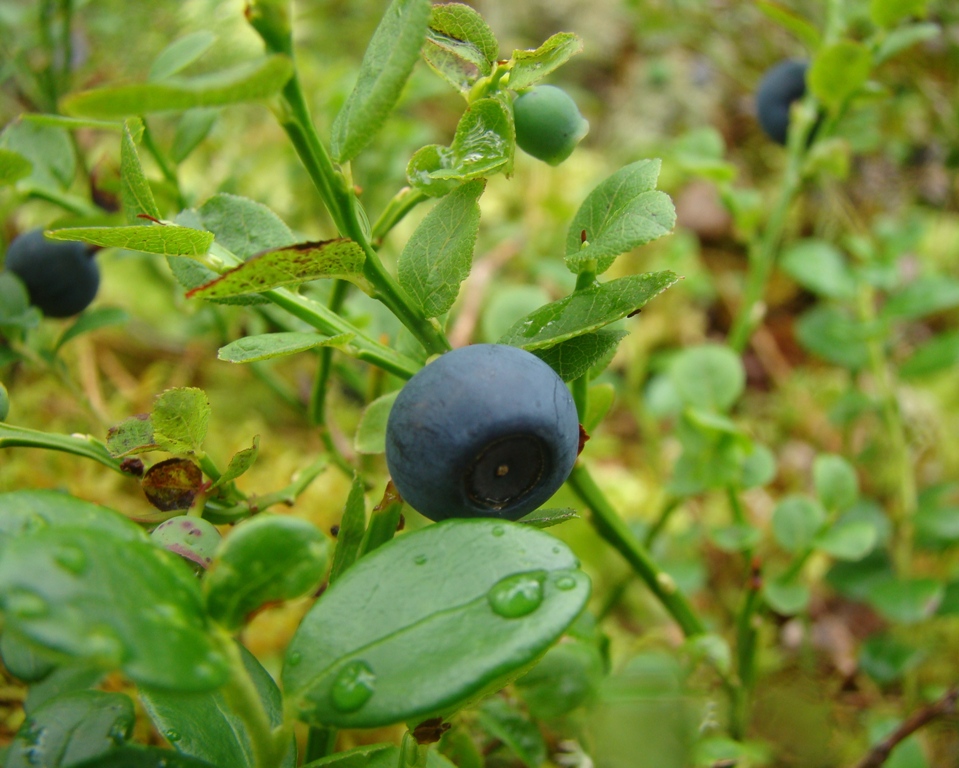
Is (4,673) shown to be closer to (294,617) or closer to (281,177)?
(294,617)

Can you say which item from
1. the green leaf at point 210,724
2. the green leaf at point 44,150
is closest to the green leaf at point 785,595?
the green leaf at point 210,724

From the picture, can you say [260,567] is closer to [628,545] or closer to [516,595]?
[516,595]

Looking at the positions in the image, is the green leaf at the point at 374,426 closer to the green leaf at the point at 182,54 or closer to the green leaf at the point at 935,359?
the green leaf at the point at 182,54

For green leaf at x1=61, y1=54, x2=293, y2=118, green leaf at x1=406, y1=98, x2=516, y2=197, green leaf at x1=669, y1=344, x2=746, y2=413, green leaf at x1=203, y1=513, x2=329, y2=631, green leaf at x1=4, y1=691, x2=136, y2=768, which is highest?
green leaf at x1=61, y1=54, x2=293, y2=118

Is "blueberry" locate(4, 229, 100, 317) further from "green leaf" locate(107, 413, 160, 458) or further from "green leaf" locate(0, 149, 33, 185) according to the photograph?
"green leaf" locate(107, 413, 160, 458)

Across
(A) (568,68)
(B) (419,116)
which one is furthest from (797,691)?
(A) (568,68)

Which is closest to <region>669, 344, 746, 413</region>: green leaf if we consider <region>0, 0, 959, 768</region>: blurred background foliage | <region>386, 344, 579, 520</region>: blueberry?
<region>0, 0, 959, 768</region>: blurred background foliage

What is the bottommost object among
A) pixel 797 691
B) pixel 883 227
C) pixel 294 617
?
pixel 294 617

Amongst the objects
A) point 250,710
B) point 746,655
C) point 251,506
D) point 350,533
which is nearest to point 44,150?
point 251,506
